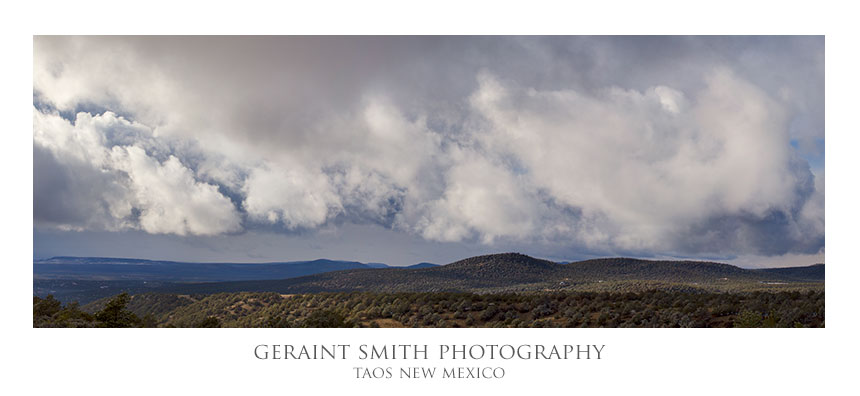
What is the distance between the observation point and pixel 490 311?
10.9 m

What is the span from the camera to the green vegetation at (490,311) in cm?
953

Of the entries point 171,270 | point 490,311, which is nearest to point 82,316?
point 171,270

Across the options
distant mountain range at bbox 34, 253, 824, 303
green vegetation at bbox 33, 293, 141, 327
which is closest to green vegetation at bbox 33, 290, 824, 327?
green vegetation at bbox 33, 293, 141, 327

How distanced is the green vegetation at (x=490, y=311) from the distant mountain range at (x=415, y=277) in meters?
1.25

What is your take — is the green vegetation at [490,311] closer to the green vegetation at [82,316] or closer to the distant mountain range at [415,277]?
the green vegetation at [82,316]

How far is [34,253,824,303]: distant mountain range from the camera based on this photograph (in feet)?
44.9

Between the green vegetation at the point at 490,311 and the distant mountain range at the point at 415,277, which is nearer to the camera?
the green vegetation at the point at 490,311

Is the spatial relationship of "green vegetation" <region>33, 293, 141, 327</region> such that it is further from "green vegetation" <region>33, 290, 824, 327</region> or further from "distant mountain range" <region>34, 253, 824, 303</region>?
"distant mountain range" <region>34, 253, 824, 303</region>

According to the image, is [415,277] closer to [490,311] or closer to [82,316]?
[490,311]

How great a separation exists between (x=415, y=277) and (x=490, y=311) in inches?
218

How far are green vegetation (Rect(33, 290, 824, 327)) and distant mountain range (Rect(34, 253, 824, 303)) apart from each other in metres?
1.25

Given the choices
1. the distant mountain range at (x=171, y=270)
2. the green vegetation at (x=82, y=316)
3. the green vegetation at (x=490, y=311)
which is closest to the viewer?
the green vegetation at (x=82, y=316)

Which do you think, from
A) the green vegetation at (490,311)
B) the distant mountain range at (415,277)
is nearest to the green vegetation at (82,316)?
the green vegetation at (490,311)
